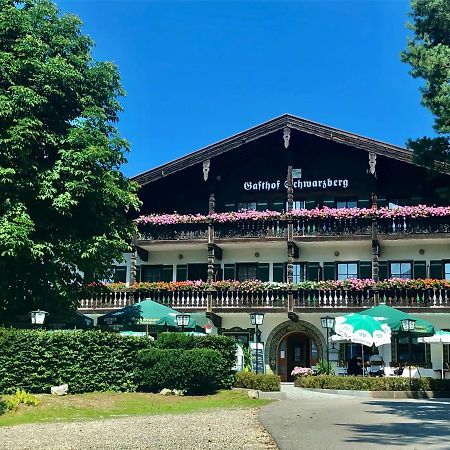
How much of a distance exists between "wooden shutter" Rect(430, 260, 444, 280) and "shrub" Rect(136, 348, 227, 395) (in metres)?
13.6

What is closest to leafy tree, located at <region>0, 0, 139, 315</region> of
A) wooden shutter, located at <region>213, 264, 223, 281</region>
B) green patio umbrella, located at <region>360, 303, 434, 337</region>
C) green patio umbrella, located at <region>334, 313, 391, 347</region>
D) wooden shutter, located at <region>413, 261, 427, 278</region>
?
green patio umbrella, located at <region>334, 313, 391, 347</region>

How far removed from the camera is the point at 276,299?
28.9 m

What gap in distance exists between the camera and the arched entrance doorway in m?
29.7

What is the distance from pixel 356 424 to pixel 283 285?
1675 centimetres

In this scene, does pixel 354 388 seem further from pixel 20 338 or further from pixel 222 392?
pixel 20 338

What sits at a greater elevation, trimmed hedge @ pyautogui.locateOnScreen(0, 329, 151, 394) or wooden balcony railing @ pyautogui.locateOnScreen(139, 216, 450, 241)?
wooden balcony railing @ pyautogui.locateOnScreen(139, 216, 450, 241)

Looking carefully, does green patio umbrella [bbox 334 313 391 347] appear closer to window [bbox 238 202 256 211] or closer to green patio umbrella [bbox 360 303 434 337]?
green patio umbrella [bbox 360 303 434 337]

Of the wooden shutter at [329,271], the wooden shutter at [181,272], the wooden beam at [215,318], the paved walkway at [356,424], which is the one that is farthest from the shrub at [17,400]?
the wooden shutter at [329,271]

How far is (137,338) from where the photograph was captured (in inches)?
774

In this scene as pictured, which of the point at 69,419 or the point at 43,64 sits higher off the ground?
the point at 43,64


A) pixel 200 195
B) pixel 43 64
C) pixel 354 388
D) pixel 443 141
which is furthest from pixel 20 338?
pixel 200 195

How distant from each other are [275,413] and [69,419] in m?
4.14

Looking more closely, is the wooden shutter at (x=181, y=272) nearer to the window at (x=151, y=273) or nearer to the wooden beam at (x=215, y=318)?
the window at (x=151, y=273)

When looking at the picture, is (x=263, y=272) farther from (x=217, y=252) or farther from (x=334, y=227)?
(x=334, y=227)
